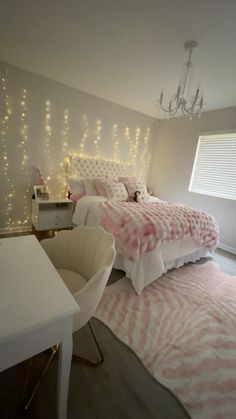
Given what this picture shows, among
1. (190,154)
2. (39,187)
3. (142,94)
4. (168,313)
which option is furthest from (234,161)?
(39,187)

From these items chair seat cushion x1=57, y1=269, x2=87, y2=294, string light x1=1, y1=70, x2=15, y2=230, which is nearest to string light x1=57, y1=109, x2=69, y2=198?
string light x1=1, y1=70, x2=15, y2=230

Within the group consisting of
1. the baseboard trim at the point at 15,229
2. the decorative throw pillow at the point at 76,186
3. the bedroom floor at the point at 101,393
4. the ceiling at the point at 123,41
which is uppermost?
the ceiling at the point at 123,41

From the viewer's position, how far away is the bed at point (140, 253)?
2061mm

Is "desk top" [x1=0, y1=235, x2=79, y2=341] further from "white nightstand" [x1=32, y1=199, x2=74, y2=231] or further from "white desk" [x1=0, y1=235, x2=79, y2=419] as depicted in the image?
"white nightstand" [x1=32, y1=199, x2=74, y2=231]

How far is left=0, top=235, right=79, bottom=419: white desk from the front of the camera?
650mm

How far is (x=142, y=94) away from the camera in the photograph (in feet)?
10.6

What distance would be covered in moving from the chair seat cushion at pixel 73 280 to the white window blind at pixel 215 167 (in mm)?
3087

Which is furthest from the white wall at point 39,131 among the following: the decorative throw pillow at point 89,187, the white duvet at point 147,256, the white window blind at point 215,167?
the white window blind at point 215,167

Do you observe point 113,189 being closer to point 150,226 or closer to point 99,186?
point 99,186

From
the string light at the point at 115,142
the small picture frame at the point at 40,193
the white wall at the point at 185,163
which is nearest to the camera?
the small picture frame at the point at 40,193

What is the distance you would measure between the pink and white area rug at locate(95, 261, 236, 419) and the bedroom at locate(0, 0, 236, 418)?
0.35 ft

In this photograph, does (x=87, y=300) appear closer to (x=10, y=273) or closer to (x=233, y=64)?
(x=10, y=273)

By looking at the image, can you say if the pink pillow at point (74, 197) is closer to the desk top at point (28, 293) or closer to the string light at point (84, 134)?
the string light at point (84, 134)

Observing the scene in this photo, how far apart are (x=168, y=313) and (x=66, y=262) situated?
1.07m
